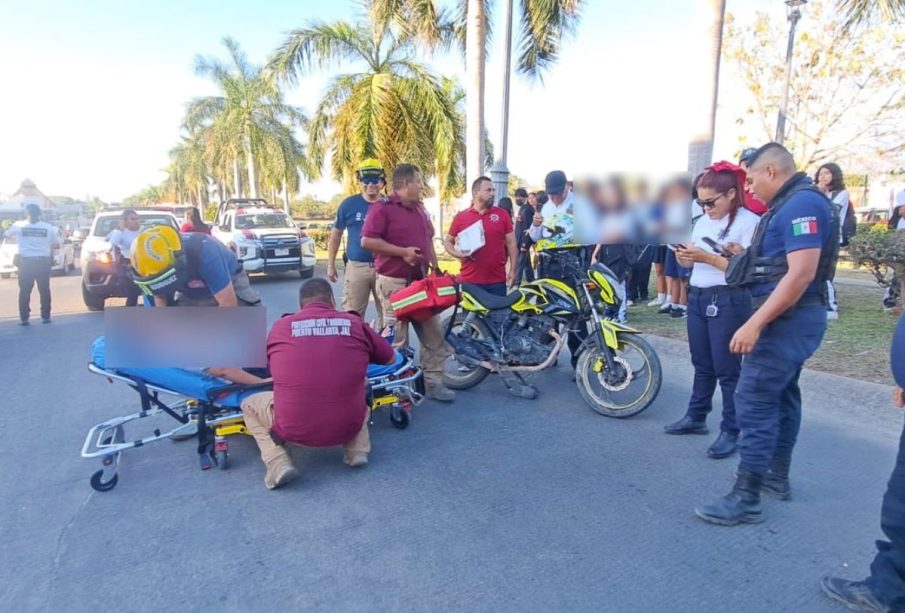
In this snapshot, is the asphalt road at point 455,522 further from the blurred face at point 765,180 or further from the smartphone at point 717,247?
the blurred face at point 765,180

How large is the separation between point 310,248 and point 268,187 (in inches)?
722

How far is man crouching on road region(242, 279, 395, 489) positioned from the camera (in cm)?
336

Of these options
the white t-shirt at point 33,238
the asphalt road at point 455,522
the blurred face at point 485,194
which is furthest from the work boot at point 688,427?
the white t-shirt at point 33,238

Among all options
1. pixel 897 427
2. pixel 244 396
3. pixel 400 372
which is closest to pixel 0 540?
pixel 244 396

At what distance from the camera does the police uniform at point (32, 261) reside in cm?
886

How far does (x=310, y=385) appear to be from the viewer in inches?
132

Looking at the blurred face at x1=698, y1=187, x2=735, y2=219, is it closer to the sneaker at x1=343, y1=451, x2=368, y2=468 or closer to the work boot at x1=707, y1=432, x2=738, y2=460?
the work boot at x1=707, y1=432, x2=738, y2=460

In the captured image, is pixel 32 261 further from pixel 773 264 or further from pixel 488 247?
pixel 773 264

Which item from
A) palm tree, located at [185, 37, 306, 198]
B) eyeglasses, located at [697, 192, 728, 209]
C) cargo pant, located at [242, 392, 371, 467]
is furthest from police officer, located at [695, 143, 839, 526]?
palm tree, located at [185, 37, 306, 198]

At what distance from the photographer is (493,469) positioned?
3650 mm

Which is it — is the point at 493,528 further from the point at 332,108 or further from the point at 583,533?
the point at 332,108

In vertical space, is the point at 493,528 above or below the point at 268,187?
below

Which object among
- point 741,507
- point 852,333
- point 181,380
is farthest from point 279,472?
point 852,333

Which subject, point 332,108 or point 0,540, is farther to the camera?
point 332,108
